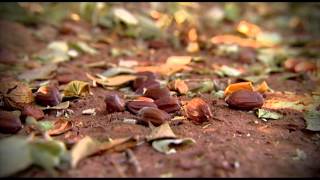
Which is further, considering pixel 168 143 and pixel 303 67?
pixel 303 67

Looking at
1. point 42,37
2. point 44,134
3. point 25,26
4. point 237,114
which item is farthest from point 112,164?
point 25,26

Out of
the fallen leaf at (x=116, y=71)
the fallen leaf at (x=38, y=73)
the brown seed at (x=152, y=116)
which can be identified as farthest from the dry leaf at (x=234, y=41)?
the brown seed at (x=152, y=116)

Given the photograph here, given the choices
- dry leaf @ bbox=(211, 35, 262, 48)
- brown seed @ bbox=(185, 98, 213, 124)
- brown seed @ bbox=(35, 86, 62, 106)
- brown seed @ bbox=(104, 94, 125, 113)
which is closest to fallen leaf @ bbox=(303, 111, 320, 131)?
brown seed @ bbox=(185, 98, 213, 124)

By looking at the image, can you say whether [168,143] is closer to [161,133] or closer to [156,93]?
[161,133]

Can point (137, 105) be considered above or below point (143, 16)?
below

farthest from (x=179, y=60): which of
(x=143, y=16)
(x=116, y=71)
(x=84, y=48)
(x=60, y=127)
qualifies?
(x=60, y=127)

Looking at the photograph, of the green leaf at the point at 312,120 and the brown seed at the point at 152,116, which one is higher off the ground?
the brown seed at the point at 152,116

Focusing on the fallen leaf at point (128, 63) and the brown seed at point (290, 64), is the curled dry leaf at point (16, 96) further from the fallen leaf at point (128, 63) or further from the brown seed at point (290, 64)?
the brown seed at point (290, 64)

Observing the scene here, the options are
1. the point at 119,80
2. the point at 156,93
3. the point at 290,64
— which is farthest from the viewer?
the point at 290,64
